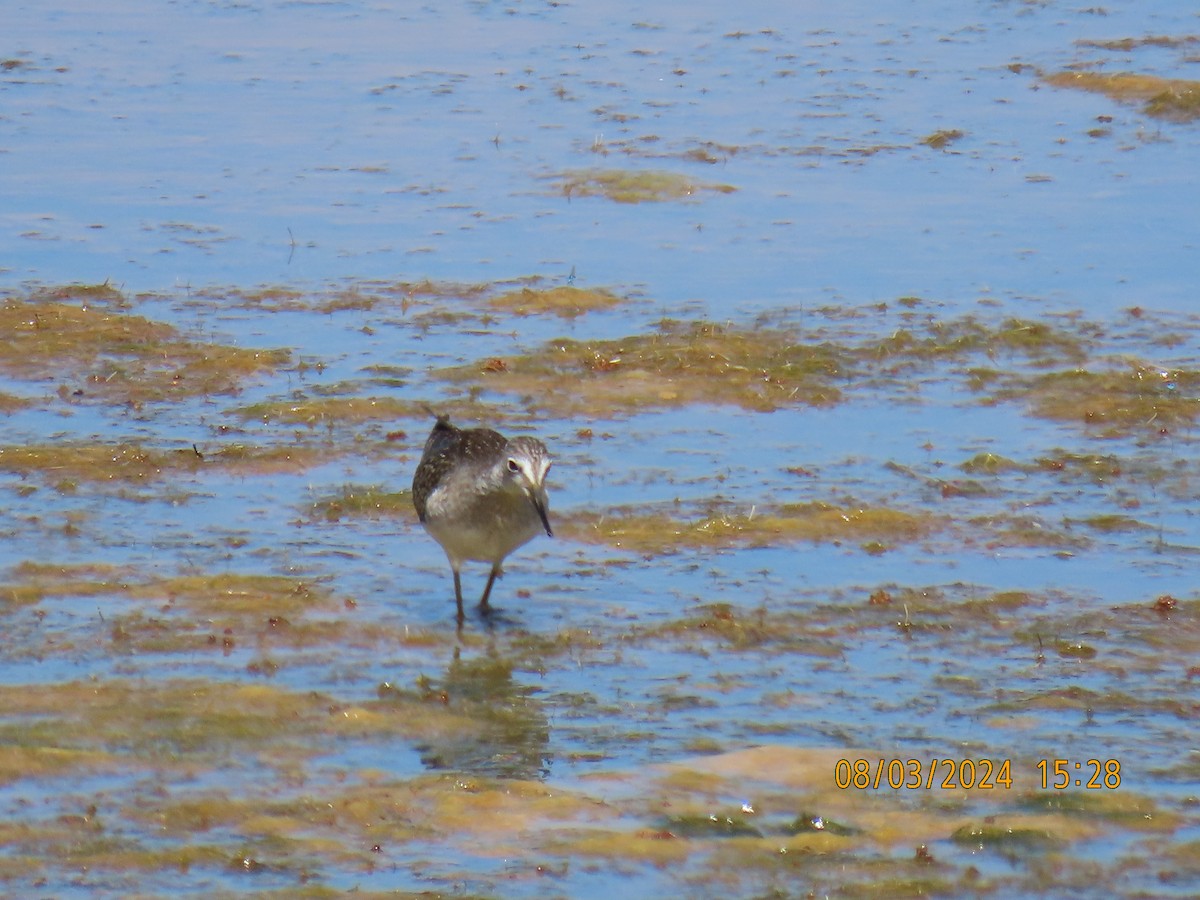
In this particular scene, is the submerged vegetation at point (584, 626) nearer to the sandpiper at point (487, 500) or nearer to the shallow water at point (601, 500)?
the shallow water at point (601, 500)

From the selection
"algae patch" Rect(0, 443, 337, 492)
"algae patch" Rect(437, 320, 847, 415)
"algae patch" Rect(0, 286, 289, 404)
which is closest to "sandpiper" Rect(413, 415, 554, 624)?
"algae patch" Rect(0, 443, 337, 492)

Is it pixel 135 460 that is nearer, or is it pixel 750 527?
pixel 750 527

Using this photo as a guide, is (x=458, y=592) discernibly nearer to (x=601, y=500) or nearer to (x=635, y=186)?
(x=601, y=500)

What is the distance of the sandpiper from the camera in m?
9.91

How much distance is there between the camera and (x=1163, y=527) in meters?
11.1

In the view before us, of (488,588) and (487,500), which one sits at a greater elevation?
(487,500)

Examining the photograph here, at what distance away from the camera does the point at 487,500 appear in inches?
391

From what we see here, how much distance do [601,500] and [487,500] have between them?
177 cm

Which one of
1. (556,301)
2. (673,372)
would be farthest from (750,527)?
(556,301)

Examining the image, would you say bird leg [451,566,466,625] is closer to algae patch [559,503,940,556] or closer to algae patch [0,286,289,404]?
algae patch [559,503,940,556]

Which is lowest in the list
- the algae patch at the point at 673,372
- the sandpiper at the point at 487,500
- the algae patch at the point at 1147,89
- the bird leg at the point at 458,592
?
the algae patch at the point at 673,372

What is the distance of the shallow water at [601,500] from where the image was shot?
25.3ft

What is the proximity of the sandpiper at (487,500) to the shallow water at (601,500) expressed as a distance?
1.22 feet

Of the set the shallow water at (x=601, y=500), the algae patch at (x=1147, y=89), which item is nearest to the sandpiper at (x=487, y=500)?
the shallow water at (x=601, y=500)
